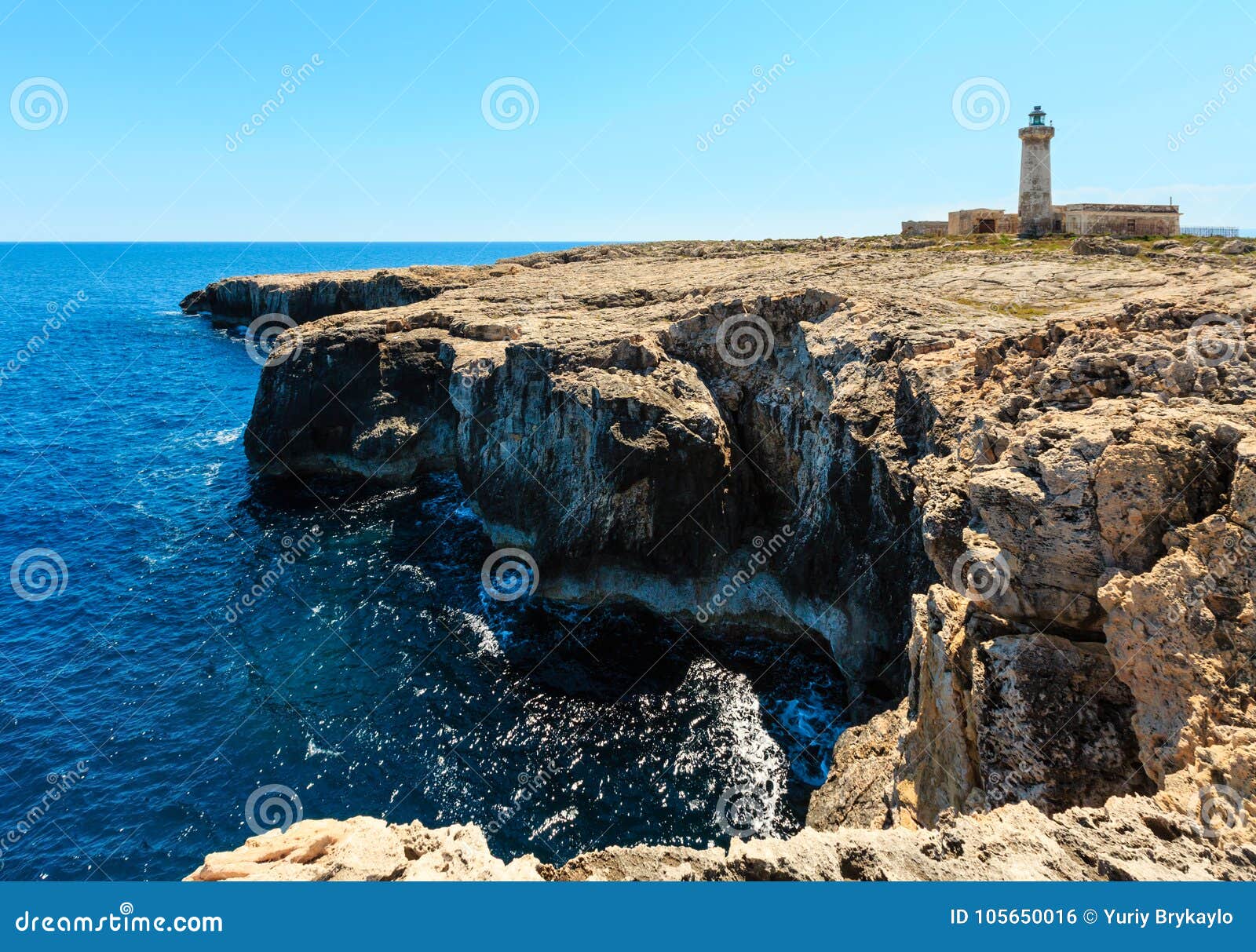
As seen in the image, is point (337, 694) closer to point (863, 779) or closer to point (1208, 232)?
point (863, 779)

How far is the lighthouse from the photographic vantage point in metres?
53.7

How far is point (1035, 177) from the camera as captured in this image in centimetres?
5478

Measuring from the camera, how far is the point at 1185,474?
38.5 feet

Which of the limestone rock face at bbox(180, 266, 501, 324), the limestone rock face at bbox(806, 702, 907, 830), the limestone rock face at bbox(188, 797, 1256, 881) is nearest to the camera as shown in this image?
the limestone rock face at bbox(188, 797, 1256, 881)

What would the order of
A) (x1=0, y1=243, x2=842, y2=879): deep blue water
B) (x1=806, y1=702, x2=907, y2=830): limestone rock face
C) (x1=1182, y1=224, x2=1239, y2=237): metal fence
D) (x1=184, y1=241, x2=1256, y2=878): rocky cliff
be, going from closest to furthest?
(x1=184, y1=241, x2=1256, y2=878): rocky cliff, (x1=806, y1=702, x2=907, y2=830): limestone rock face, (x1=0, y1=243, x2=842, y2=879): deep blue water, (x1=1182, y1=224, x2=1239, y2=237): metal fence

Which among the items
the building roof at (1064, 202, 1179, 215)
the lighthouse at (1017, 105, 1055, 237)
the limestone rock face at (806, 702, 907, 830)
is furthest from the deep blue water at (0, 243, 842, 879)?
the building roof at (1064, 202, 1179, 215)

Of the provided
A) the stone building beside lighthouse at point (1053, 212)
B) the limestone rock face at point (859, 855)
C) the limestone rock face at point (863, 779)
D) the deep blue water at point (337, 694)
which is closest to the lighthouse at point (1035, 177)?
the stone building beside lighthouse at point (1053, 212)

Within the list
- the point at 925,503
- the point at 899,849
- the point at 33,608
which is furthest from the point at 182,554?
the point at 899,849

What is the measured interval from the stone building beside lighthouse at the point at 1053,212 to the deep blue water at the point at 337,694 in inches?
1732

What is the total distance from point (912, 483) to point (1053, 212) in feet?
149

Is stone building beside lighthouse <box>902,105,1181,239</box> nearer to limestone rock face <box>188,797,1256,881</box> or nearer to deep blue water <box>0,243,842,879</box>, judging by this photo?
deep blue water <box>0,243,842,879</box>

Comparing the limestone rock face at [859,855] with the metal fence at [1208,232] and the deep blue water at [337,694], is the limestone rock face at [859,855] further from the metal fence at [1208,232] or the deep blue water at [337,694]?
the metal fence at [1208,232]

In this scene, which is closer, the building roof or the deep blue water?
the deep blue water

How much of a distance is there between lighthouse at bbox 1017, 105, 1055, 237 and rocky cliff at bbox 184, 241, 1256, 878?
817cm
